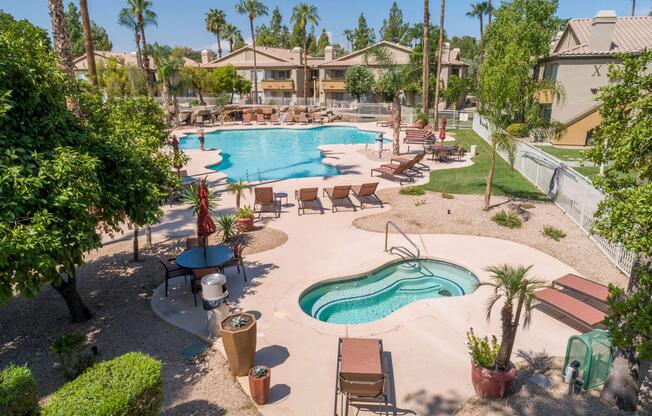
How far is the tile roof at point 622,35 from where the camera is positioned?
29938 mm

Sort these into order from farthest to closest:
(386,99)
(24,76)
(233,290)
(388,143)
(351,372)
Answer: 1. (386,99)
2. (388,143)
3. (233,290)
4. (24,76)
5. (351,372)

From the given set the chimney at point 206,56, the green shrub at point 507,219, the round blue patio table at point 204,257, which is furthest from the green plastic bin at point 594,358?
the chimney at point 206,56

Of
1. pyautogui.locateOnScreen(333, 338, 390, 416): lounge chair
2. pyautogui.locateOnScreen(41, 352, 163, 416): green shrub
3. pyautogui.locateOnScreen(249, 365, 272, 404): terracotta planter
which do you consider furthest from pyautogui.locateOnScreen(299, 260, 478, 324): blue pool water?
pyautogui.locateOnScreen(41, 352, 163, 416): green shrub

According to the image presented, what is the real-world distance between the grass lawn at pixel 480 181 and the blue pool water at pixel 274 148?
241 inches

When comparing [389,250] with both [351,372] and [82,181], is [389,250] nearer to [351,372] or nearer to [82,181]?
[351,372]

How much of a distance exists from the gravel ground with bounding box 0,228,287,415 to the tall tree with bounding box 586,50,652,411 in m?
5.28

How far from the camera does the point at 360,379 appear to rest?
20.2ft

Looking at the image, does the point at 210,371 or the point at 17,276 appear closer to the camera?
the point at 17,276

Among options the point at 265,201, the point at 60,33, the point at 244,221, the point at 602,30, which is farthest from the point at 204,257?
the point at 602,30

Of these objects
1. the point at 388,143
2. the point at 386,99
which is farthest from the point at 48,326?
the point at 386,99

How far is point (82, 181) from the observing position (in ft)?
21.1

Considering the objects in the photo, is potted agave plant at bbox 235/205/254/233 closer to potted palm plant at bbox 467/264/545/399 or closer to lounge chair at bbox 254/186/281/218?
lounge chair at bbox 254/186/281/218

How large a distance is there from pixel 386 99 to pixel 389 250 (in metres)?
46.7

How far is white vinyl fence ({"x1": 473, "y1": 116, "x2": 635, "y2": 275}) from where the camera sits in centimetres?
1099
